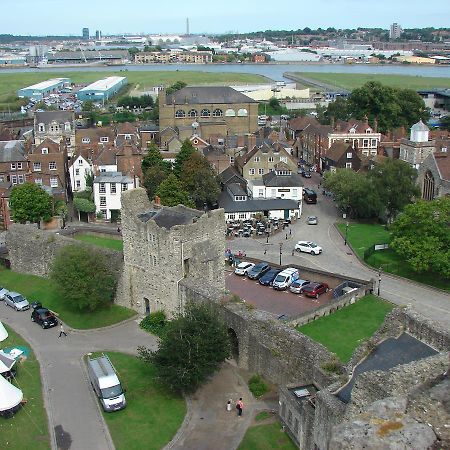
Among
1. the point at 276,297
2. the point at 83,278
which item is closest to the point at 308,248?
the point at 276,297

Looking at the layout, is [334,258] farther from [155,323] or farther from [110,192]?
[110,192]

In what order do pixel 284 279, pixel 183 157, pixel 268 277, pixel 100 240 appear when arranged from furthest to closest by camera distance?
pixel 183 157, pixel 100 240, pixel 268 277, pixel 284 279

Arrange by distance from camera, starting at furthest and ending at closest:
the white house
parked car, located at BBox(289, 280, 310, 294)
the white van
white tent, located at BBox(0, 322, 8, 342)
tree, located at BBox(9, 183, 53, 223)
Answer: the white house → tree, located at BBox(9, 183, 53, 223) → the white van → parked car, located at BBox(289, 280, 310, 294) → white tent, located at BBox(0, 322, 8, 342)

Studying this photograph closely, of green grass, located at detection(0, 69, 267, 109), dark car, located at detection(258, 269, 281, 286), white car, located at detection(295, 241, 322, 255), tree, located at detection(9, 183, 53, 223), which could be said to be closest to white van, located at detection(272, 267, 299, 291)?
dark car, located at detection(258, 269, 281, 286)

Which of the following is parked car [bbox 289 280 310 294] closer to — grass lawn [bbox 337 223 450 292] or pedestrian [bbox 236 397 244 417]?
grass lawn [bbox 337 223 450 292]

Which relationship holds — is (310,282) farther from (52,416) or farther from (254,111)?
(254,111)

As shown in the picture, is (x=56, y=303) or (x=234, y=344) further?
(x=56, y=303)

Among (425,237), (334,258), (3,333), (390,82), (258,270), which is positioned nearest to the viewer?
(3,333)
